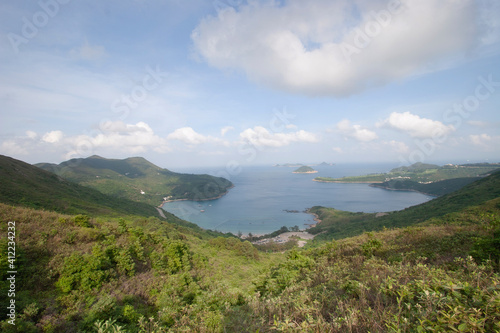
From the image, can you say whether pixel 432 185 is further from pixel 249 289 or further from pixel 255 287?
pixel 249 289

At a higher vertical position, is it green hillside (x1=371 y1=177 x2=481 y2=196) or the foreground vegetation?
the foreground vegetation

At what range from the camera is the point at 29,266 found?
7441 mm

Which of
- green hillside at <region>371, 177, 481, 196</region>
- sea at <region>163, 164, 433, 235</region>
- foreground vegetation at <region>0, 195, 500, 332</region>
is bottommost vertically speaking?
sea at <region>163, 164, 433, 235</region>

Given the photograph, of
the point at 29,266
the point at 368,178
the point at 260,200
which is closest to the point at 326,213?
the point at 260,200

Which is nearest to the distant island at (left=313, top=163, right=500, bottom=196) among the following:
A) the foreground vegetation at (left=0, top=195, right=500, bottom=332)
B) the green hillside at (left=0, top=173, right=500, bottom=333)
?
the foreground vegetation at (left=0, top=195, right=500, bottom=332)

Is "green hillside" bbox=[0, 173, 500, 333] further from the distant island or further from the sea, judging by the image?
the distant island

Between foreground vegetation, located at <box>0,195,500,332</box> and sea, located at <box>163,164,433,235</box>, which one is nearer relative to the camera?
foreground vegetation, located at <box>0,195,500,332</box>

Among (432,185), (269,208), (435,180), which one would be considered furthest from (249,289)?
(435,180)

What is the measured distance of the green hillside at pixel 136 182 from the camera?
10028 centimetres

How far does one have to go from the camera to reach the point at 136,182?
422 feet

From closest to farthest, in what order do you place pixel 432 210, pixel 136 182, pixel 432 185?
pixel 432 210, pixel 432 185, pixel 136 182

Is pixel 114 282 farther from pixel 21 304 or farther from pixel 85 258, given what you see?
pixel 21 304

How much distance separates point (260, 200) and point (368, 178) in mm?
108309

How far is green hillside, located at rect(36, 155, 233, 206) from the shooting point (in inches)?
3948
